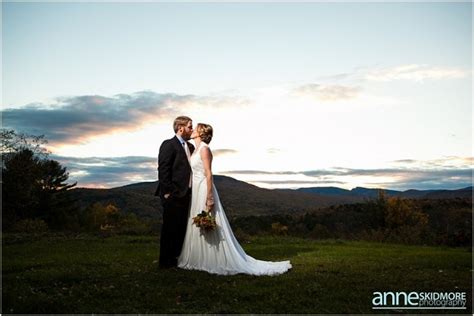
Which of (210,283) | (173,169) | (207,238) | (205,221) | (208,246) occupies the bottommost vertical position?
(210,283)

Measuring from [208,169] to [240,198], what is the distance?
60249 millimetres

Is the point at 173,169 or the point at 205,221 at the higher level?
the point at 173,169

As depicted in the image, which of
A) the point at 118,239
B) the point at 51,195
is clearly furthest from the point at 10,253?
the point at 51,195

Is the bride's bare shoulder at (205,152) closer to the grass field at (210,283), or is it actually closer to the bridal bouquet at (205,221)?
the bridal bouquet at (205,221)

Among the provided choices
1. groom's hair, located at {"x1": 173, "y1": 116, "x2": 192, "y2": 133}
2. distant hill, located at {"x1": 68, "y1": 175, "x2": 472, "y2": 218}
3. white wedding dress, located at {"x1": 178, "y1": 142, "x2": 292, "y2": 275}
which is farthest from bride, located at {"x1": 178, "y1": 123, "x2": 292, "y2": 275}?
distant hill, located at {"x1": 68, "y1": 175, "x2": 472, "y2": 218}

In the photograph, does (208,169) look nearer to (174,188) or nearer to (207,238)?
(174,188)

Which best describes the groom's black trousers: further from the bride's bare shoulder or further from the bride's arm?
the bride's bare shoulder

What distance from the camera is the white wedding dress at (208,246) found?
9859mm

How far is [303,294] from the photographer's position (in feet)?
25.3

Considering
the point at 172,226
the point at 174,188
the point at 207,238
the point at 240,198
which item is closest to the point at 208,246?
the point at 207,238

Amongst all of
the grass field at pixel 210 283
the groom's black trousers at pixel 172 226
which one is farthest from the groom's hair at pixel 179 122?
the grass field at pixel 210 283

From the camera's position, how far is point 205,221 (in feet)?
31.8

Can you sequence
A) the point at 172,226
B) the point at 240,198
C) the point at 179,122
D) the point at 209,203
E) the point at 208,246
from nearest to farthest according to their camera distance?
the point at 209,203 → the point at 208,246 → the point at 172,226 → the point at 179,122 → the point at 240,198

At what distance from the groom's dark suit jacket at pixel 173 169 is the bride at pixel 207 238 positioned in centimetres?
21
